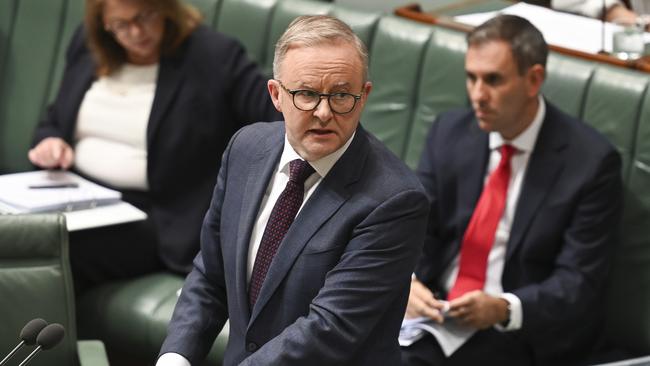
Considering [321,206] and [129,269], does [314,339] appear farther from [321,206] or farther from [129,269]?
[129,269]

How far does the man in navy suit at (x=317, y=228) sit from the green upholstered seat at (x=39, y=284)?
0.40m

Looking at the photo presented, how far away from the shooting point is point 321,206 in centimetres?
205

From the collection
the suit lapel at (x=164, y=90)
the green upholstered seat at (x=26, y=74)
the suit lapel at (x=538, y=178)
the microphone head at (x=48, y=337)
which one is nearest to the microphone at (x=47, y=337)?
the microphone head at (x=48, y=337)

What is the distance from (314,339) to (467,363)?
3.39 feet

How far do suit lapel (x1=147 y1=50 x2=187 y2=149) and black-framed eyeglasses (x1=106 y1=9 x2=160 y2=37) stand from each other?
0.15 m

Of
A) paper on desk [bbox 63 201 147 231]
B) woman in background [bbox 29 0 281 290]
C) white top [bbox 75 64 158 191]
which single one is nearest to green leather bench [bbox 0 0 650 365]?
woman in background [bbox 29 0 281 290]

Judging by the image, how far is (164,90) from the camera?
3529mm

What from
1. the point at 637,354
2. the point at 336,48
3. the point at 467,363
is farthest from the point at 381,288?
the point at 637,354

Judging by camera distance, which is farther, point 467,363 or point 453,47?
point 453,47

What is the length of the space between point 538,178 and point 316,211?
1.10 meters

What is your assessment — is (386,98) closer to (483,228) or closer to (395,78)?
(395,78)

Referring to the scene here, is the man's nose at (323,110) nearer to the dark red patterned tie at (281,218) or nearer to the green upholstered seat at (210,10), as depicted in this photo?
the dark red patterned tie at (281,218)

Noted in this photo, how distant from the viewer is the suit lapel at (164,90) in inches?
139

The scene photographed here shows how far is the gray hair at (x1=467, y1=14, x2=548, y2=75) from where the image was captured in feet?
9.72
